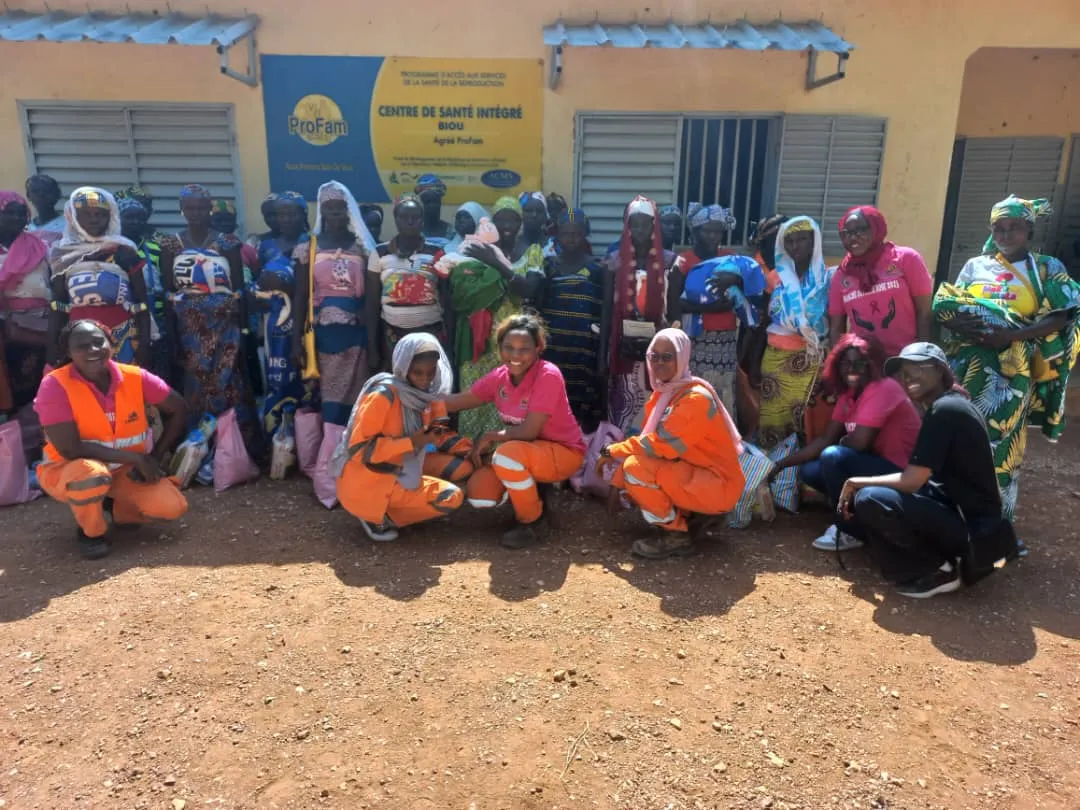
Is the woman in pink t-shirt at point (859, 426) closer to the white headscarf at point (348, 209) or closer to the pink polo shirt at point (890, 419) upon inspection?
the pink polo shirt at point (890, 419)

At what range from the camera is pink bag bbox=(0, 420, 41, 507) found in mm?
4297

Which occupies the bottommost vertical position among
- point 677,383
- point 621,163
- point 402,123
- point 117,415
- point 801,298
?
point 117,415

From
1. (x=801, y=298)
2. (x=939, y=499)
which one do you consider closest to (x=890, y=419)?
(x=939, y=499)

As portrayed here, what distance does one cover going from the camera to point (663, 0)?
568 cm

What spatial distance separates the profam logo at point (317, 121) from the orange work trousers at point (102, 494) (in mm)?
3119

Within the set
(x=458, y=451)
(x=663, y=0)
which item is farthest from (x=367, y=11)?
(x=458, y=451)

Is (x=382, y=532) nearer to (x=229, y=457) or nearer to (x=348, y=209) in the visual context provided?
(x=229, y=457)

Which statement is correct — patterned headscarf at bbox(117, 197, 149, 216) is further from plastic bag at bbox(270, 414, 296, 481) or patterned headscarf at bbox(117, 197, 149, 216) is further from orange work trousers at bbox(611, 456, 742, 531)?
orange work trousers at bbox(611, 456, 742, 531)

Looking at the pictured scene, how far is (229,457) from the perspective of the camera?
454cm

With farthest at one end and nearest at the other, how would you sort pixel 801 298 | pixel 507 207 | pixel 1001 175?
pixel 1001 175 → pixel 507 207 → pixel 801 298

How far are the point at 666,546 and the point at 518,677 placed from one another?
1.18m

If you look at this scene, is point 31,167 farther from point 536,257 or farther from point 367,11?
point 536,257

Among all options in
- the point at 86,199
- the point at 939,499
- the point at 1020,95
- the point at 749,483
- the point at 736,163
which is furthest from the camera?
the point at 1020,95

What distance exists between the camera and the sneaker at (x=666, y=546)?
11.9 feet
